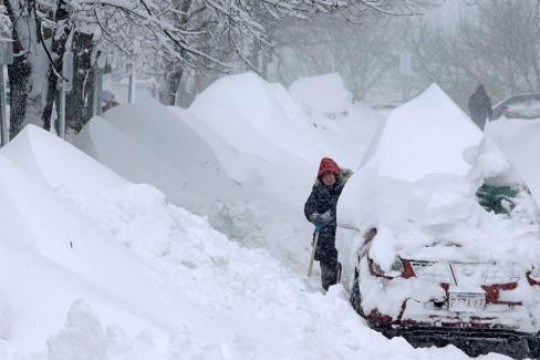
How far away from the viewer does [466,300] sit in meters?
6.16

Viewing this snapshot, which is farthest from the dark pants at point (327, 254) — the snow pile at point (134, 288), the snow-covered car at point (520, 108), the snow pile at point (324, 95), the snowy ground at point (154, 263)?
the snow-covered car at point (520, 108)

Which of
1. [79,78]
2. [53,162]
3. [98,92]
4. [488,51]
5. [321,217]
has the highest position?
[53,162]

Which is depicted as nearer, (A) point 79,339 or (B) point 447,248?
(A) point 79,339

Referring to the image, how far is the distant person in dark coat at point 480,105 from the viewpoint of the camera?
23.4 m

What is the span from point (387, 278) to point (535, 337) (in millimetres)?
1250

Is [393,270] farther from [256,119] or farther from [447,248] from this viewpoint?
[256,119]

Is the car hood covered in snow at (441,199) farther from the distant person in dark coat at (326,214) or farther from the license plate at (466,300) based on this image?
the distant person in dark coat at (326,214)

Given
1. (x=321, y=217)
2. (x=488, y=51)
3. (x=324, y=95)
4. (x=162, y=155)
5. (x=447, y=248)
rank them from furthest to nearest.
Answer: (x=488, y=51)
(x=324, y=95)
(x=162, y=155)
(x=321, y=217)
(x=447, y=248)

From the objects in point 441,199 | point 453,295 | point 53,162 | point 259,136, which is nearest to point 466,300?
point 453,295

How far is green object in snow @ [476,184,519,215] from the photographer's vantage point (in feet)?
22.7

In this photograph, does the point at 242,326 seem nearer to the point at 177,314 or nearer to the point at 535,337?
the point at 177,314

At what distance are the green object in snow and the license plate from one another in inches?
40.1

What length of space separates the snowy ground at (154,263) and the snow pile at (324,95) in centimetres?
1292

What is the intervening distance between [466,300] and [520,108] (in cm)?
2389
